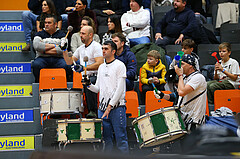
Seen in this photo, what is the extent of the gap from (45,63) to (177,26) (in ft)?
8.90

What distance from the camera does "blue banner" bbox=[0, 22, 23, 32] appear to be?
26.2ft

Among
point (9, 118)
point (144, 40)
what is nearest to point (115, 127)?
point (9, 118)

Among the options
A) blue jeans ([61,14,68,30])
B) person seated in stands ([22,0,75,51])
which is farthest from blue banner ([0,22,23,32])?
blue jeans ([61,14,68,30])

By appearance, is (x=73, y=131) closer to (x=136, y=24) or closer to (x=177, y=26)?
(x=136, y=24)

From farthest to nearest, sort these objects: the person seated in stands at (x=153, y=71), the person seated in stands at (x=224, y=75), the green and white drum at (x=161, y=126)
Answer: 1. the person seated in stands at (x=224, y=75)
2. the person seated in stands at (x=153, y=71)
3. the green and white drum at (x=161, y=126)

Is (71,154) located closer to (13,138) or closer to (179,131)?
(179,131)

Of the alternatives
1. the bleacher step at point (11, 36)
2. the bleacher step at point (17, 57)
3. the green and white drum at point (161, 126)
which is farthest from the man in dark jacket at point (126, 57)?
the bleacher step at point (11, 36)

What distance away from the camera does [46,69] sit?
5992 millimetres

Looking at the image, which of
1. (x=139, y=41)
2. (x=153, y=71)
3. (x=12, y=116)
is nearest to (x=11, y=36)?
(x=12, y=116)

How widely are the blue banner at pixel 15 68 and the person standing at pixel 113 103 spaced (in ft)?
8.47

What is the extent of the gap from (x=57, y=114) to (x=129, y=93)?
1092 millimetres

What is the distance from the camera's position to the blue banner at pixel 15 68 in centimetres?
702

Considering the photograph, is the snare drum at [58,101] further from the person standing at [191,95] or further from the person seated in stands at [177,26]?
the person seated in stands at [177,26]

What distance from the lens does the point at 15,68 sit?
704cm
